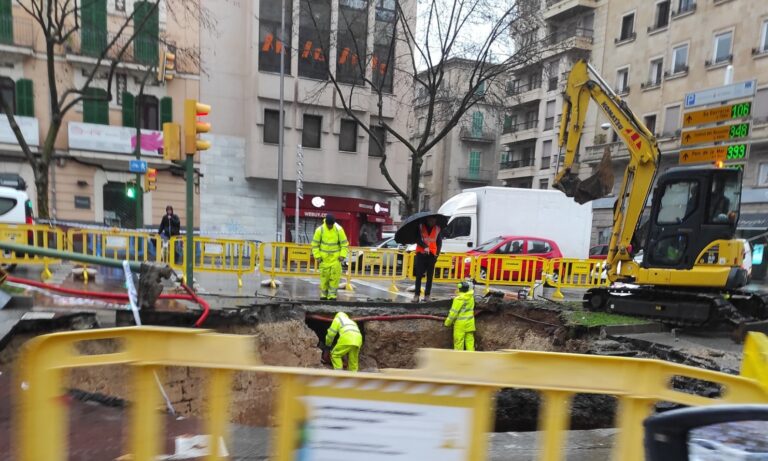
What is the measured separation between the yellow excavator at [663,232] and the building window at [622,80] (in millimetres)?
23224

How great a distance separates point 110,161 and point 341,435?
68.5 feet

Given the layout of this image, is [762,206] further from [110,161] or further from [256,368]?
[110,161]

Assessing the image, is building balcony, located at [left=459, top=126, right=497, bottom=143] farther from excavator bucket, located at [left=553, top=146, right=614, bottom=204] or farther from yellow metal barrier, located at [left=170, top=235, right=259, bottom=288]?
yellow metal barrier, located at [left=170, top=235, right=259, bottom=288]

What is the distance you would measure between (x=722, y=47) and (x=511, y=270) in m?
21.2

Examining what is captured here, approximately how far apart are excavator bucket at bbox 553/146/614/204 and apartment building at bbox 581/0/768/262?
1553 cm

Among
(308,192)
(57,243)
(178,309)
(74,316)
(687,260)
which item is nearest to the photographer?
(74,316)

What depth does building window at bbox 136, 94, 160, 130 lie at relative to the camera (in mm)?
18906

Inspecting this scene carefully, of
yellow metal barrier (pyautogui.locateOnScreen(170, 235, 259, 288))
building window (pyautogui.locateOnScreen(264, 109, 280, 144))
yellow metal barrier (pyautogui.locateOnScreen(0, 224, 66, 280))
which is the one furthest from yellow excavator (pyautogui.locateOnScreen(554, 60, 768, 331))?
building window (pyautogui.locateOnScreen(264, 109, 280, 144))

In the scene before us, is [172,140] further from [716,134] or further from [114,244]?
[716,134]

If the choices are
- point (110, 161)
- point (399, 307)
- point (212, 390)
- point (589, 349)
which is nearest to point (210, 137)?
point (110, 161)

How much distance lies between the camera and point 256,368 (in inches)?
66.4

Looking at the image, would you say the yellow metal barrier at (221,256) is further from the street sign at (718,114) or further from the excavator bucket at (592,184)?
the street sign at (718,114)

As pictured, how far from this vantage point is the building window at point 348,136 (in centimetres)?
2069

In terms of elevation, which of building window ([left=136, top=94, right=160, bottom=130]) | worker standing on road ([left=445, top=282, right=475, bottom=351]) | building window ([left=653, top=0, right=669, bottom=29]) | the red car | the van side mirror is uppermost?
building window ([left=653, top=0, right=669, bottom=29])
